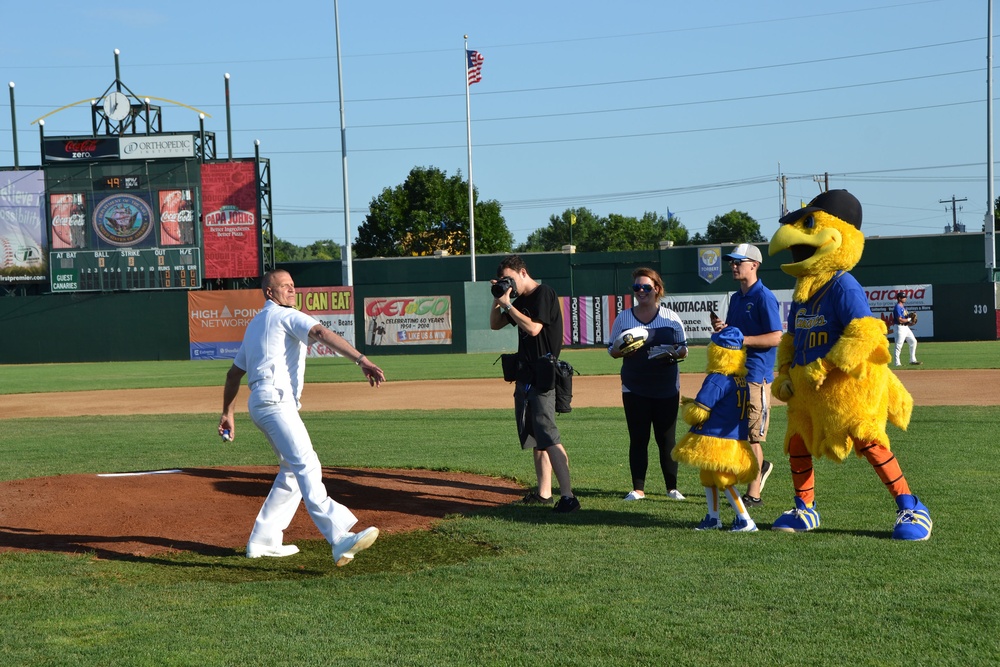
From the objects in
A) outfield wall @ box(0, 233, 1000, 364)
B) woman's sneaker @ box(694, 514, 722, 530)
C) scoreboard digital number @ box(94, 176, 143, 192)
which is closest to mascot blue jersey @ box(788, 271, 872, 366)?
woman's sneaker @ box(694, 514, 722, 530)

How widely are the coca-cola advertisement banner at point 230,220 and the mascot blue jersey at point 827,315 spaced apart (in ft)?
104

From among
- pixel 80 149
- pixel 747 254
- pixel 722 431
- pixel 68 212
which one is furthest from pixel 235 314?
pixel 722 431

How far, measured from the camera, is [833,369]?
579cm

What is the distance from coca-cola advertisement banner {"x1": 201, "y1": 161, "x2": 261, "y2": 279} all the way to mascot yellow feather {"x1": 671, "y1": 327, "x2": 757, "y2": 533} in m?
31.4

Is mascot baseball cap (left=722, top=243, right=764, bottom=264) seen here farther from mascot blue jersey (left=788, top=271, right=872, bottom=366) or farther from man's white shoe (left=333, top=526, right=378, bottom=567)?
man's white shoe (left=333, top=526, right=378, bottom=567)

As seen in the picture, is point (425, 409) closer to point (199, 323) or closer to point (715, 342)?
point (715, 342)

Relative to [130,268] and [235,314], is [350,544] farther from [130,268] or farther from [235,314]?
[130,268]

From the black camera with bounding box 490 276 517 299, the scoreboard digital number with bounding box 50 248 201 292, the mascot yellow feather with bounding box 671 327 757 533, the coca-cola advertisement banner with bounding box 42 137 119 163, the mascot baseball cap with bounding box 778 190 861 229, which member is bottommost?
the mascot yellow feather with bounding box 671 327 757 533

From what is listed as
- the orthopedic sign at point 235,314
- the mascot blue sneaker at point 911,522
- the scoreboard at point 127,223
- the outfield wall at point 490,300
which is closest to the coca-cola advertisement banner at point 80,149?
the scoreboard at point 127,223

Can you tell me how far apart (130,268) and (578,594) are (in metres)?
33.5

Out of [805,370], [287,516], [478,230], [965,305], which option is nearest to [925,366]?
[965,305]

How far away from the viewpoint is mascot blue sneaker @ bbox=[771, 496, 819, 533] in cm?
595

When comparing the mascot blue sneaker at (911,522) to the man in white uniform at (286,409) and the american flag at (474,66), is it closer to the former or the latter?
→ the man in white uniform at (286,409)

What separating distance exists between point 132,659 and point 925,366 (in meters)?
21.3
